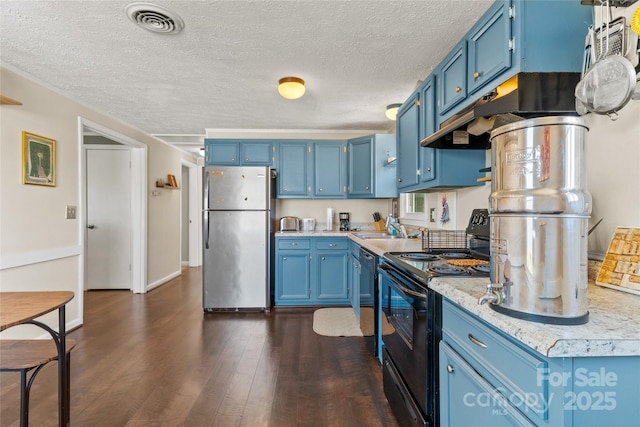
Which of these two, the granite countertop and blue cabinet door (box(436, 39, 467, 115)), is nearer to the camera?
the granite countertop

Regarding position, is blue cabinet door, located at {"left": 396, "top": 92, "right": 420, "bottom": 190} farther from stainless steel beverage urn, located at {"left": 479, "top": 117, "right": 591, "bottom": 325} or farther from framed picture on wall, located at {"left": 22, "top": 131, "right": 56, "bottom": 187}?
framed picture on wall, located at {"left": 22, "top": 131, "right": 56, "bottom": 187}

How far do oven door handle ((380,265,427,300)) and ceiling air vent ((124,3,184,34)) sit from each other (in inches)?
77.2

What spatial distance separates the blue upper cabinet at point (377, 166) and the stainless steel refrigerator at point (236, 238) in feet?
3.91

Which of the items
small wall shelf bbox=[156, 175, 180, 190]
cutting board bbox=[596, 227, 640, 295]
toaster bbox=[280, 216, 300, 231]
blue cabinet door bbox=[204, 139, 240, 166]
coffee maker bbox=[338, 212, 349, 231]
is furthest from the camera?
small wall shelf bbox=[156, 175, 180, 190]

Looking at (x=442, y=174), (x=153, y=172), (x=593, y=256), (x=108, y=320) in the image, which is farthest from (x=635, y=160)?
(x=153, y=172)

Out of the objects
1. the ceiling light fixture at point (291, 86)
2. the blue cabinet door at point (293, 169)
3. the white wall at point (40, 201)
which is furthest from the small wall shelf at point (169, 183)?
the ceiling light fixture at point (291, 86)

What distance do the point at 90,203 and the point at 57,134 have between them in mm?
1903

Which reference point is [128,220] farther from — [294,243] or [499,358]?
[499,358]

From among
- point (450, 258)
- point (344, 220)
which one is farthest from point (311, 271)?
point (450, 258)

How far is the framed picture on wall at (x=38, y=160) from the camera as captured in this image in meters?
2.58

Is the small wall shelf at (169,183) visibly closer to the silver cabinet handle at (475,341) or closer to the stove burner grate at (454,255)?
the stove burner grate at (454,255)

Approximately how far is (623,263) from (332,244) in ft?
9.49

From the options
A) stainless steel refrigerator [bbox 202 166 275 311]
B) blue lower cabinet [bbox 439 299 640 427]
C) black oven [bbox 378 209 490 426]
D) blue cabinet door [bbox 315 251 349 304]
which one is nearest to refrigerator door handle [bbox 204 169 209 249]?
stainless steel refrigerator [bbox 202 166 275 311]

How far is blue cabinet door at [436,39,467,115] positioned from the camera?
1672 millimetres
